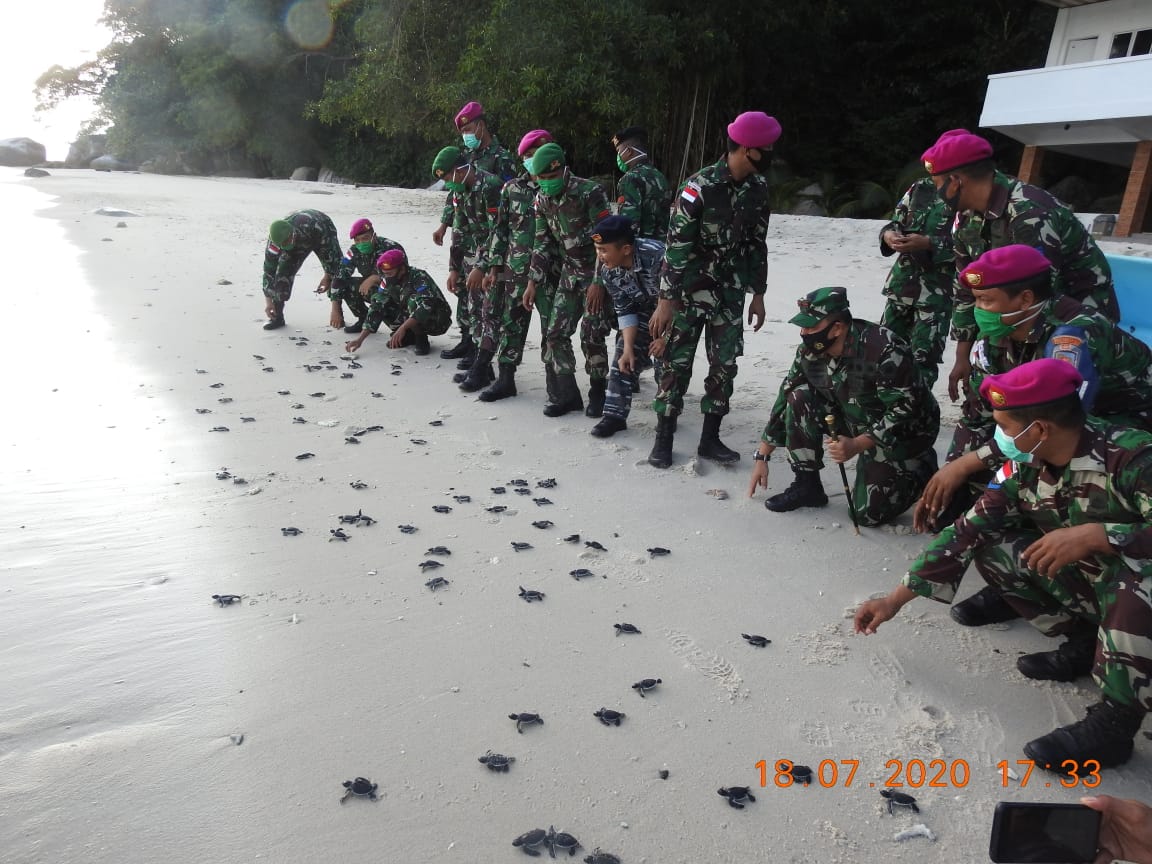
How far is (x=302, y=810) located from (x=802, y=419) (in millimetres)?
2745

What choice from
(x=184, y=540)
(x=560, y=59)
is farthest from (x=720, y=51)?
(x=184, y=540)

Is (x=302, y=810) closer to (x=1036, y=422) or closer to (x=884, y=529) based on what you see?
(x=1036, y=422)

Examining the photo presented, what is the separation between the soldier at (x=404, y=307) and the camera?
731cm

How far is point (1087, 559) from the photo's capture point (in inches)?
99.3

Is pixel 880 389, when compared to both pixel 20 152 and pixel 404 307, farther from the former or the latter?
pixel 20 152

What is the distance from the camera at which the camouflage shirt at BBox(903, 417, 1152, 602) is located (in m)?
2.33

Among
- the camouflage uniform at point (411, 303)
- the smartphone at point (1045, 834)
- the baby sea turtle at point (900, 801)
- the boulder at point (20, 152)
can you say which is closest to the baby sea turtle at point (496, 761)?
the baby sea turtle at point (900, 801)

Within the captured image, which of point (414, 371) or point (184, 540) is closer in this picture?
point (184, 540)

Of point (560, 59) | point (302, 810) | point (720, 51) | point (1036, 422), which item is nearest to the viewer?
point (302, 810)

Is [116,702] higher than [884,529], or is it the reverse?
[884,529]

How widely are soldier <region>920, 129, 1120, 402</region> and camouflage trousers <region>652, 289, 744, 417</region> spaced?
114 centimetres

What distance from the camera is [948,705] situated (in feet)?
8.98

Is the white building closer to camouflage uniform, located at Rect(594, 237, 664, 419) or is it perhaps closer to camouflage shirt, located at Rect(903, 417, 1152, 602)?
camouflage uniform, located at Rect(594, 237, 664, 419)

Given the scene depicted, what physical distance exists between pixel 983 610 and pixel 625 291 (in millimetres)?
2694
